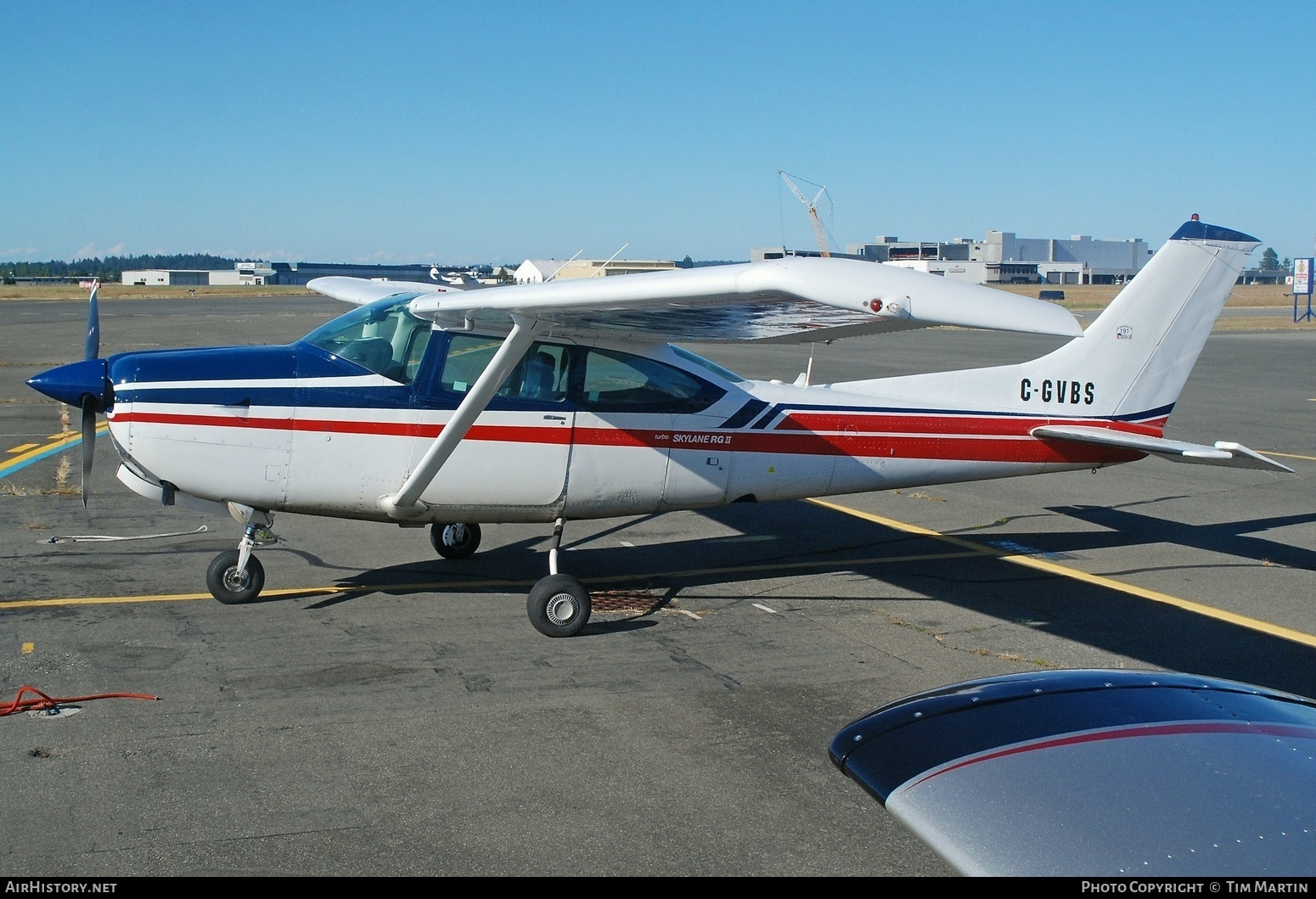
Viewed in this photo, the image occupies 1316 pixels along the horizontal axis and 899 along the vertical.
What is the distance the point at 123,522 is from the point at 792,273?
330 inches

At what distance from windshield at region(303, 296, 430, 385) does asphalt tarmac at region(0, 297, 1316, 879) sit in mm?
1724

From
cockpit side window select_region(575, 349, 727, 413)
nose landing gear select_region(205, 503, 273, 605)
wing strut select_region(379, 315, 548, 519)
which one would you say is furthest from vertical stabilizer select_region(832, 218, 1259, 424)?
nose landing gear select_region(205, 503, 273, 605)

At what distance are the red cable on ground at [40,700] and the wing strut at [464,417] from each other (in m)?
2.14

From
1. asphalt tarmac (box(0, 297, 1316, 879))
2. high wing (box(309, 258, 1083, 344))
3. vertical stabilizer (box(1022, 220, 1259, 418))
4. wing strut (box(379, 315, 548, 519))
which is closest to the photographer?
asphalt tarmac (box(0, 297, 1316, 879))

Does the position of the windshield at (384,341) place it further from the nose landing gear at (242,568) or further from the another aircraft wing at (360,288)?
the another aircraft wing at (360,288)

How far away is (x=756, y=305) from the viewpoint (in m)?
6.41

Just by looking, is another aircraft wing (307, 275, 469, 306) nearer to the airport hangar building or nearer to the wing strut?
the wing strut

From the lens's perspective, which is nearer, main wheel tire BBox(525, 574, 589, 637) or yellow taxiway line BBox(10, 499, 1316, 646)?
main wheel tire BBox(525, 574, 589, 637)

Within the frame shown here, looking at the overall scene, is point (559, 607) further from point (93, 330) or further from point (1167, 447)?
point (1167, 447)

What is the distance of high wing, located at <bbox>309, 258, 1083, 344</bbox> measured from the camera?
4562mm

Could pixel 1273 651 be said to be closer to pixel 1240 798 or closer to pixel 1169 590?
pixel 1169 590

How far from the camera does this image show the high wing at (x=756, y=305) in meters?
4.56
